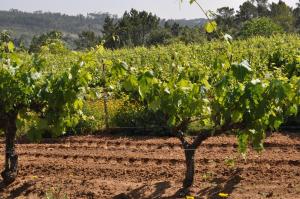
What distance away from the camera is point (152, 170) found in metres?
7.01

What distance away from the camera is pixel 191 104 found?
5.26 m

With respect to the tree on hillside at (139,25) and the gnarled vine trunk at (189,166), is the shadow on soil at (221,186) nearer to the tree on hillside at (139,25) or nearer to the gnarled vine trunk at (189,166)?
the gnarled vine trunk at (189,166)

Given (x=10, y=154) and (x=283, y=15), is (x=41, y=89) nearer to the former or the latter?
(x=10, y=154)

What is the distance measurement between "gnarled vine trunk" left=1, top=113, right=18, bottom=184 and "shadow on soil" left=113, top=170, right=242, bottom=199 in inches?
63.8

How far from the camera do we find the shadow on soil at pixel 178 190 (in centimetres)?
603

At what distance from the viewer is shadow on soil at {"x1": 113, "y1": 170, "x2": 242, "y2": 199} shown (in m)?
6.03

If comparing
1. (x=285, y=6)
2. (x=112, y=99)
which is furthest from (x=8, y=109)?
(x=285, y=6)

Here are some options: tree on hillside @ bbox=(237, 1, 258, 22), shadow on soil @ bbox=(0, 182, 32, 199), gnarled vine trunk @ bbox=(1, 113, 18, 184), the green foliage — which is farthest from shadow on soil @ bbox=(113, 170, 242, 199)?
tree on hillside @ bbox=(237, 1, 258, 22)

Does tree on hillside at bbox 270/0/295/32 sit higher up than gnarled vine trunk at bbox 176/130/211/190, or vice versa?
tree on hillside at bbox 270/0/295/32

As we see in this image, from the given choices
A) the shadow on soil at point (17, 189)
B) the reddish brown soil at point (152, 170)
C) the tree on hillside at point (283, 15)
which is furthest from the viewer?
the tree on hillside at point (283, 15)

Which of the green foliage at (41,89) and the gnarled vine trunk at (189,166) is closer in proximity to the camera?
the green foliage at (41,89)

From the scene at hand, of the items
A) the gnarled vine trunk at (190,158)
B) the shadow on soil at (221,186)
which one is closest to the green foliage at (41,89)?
the gnarled vine trunk at (190,158)

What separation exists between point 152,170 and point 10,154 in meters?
1.94

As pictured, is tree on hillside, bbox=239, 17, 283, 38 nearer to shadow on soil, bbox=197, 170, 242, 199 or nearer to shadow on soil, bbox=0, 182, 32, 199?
shadow on soil, bbox=197, 170, 242, 199
